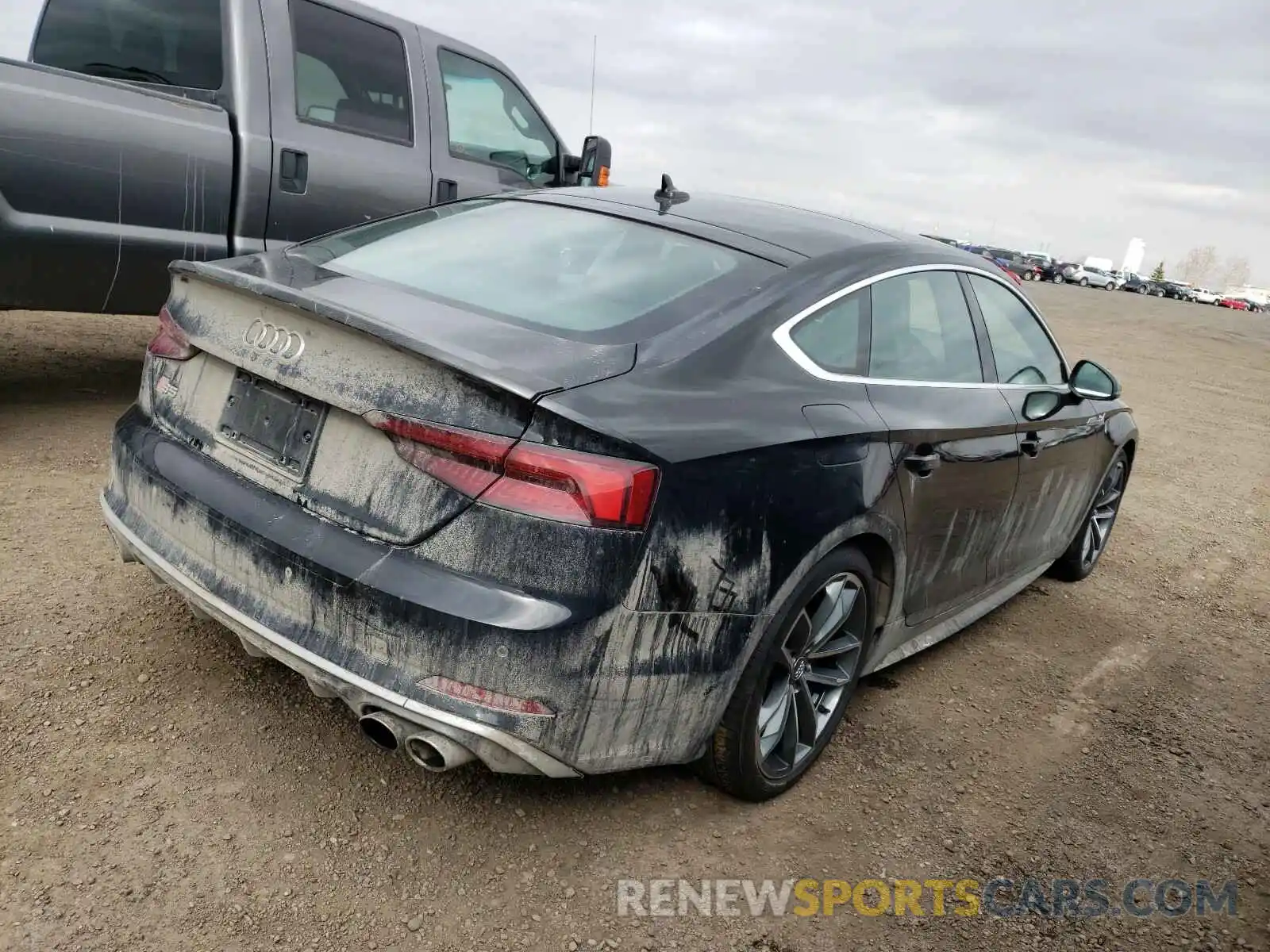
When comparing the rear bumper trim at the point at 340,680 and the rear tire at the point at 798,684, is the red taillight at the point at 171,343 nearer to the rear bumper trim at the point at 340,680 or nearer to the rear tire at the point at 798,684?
the rear bumper trim at the point at 340,680

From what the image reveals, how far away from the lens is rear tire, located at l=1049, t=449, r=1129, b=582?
5129 millimetres

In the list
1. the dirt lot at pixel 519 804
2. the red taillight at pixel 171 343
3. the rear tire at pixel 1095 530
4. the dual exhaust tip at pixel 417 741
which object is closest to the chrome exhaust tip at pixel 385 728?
the dual exhaust tip at pixel 417 741

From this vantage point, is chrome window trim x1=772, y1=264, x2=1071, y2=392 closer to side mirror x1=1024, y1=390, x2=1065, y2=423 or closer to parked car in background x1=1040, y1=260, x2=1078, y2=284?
side mirror x1=1024, y1=390, x2=1065, y2=423

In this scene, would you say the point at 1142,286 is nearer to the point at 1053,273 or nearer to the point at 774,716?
the point at 1053,273

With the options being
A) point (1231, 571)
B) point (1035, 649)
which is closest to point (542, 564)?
point (1035, 649)

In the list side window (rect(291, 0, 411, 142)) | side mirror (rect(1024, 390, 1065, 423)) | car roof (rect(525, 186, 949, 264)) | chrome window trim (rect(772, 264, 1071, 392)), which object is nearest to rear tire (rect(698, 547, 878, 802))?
chrome window trim (rect(772, 264, 1071, 392))

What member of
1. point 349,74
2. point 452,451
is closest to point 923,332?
point 452,451

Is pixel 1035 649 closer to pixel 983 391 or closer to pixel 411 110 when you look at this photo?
pixel 983 391

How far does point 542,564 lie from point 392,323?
0.66 m

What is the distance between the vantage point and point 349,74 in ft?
18.9

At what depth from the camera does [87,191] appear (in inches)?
185

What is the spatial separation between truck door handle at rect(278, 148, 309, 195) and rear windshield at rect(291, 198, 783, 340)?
232cm

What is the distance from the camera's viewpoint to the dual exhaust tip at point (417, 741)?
2.24 meters

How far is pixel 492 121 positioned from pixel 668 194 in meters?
3.45
